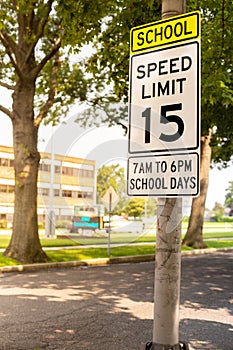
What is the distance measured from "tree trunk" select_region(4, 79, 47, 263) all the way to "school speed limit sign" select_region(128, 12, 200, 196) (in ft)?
40.8

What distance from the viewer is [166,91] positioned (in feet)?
10.9

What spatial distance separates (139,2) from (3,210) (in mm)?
44585

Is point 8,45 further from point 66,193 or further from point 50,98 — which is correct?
point 66,193

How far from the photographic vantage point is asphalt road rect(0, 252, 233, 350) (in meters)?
6.41

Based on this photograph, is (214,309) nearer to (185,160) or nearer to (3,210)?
(185,160)

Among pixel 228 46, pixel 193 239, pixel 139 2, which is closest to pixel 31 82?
pixel 228 46

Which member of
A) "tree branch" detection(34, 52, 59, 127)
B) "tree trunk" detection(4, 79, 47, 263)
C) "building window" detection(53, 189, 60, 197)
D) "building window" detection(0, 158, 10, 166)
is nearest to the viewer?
"tree trunk" detection(4, 79, 47, 263)

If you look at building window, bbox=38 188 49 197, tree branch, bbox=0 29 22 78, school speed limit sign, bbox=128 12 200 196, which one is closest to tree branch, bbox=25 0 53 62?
tree branch, bbox=0 29 22 78

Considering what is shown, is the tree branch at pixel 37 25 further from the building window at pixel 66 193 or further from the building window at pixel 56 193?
the building window at pixel 66 193

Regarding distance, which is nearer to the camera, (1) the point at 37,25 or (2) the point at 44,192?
(1) the point at 37,25

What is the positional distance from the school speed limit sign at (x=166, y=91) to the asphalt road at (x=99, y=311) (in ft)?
12.0

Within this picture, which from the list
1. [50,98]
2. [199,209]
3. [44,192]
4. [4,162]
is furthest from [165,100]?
[4,162]

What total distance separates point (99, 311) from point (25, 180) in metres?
8.14

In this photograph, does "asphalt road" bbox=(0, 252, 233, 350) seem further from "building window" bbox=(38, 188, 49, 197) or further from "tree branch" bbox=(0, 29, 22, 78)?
"building window" bbox=(38, 188, 49, 197)
